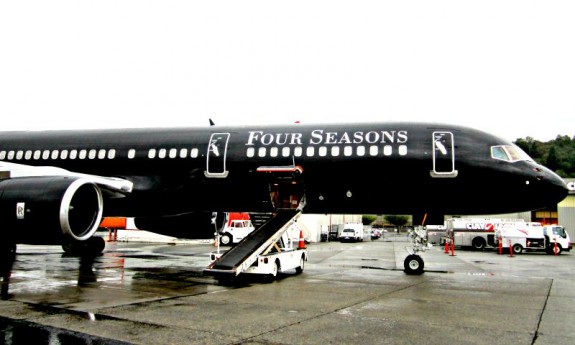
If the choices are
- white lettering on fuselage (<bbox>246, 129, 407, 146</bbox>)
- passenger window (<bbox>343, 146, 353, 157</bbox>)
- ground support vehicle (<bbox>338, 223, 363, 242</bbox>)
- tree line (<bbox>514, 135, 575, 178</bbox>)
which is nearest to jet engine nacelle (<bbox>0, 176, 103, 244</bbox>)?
white lettering on fuselage (<bbox>246, 129, 407, 146</bbox>)

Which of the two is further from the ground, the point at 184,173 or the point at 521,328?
the point at 184,173

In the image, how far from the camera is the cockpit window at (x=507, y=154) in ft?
45.0

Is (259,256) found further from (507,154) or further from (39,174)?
(507,154)

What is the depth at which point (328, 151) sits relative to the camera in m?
14.5

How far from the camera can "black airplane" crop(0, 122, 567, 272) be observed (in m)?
13.4

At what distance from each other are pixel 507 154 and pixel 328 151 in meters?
4.86

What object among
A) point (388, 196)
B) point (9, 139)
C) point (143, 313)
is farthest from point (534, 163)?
point (9, 139)

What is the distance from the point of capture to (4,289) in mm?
10914

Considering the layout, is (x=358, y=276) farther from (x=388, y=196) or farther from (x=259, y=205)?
(x=259, y=205)

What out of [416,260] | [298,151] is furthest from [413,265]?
[298,151]

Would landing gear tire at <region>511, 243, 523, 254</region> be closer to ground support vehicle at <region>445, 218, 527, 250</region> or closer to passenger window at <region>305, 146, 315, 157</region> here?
ground support vehicle at <region>445, 218, 527, 250</region>

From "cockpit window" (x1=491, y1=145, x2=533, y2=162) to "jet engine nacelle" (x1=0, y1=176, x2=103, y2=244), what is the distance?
10.5 metres

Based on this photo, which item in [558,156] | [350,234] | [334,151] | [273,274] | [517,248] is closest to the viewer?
[273,274]

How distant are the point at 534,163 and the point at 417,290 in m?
5.20
